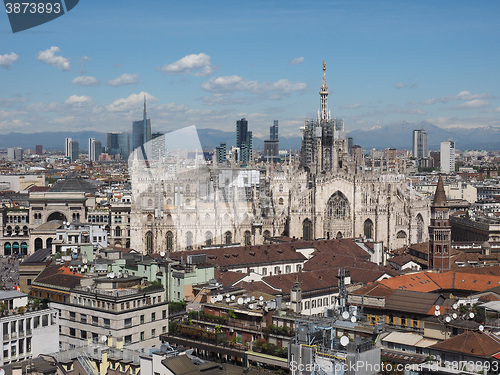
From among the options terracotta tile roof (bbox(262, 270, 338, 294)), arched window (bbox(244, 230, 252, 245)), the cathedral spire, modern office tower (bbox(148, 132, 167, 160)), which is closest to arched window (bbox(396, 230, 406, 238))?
arched window (bbox(244, 230, 252, 245))

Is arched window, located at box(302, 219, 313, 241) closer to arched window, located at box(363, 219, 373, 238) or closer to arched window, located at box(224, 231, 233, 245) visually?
arched window, located at box(363, 219, 373, 238)

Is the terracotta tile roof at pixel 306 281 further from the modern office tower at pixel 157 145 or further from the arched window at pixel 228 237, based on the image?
the modern office tower at pixel 157 145

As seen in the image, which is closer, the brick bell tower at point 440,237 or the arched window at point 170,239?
the brick bell tower at point 440,237

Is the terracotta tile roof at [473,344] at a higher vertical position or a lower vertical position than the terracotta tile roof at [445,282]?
higher

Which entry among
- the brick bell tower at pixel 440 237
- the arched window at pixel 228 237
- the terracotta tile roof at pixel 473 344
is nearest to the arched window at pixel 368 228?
the arched window at pixel 228 237

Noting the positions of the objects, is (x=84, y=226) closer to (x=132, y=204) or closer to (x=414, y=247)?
(x=132, y=204)

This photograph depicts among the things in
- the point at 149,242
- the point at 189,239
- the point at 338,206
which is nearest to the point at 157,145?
the point at 149,242

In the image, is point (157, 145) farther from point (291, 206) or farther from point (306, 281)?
point (306, 281)

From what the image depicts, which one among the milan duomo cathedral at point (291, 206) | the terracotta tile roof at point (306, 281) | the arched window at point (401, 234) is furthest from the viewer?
the arched window at point (401, 234)
